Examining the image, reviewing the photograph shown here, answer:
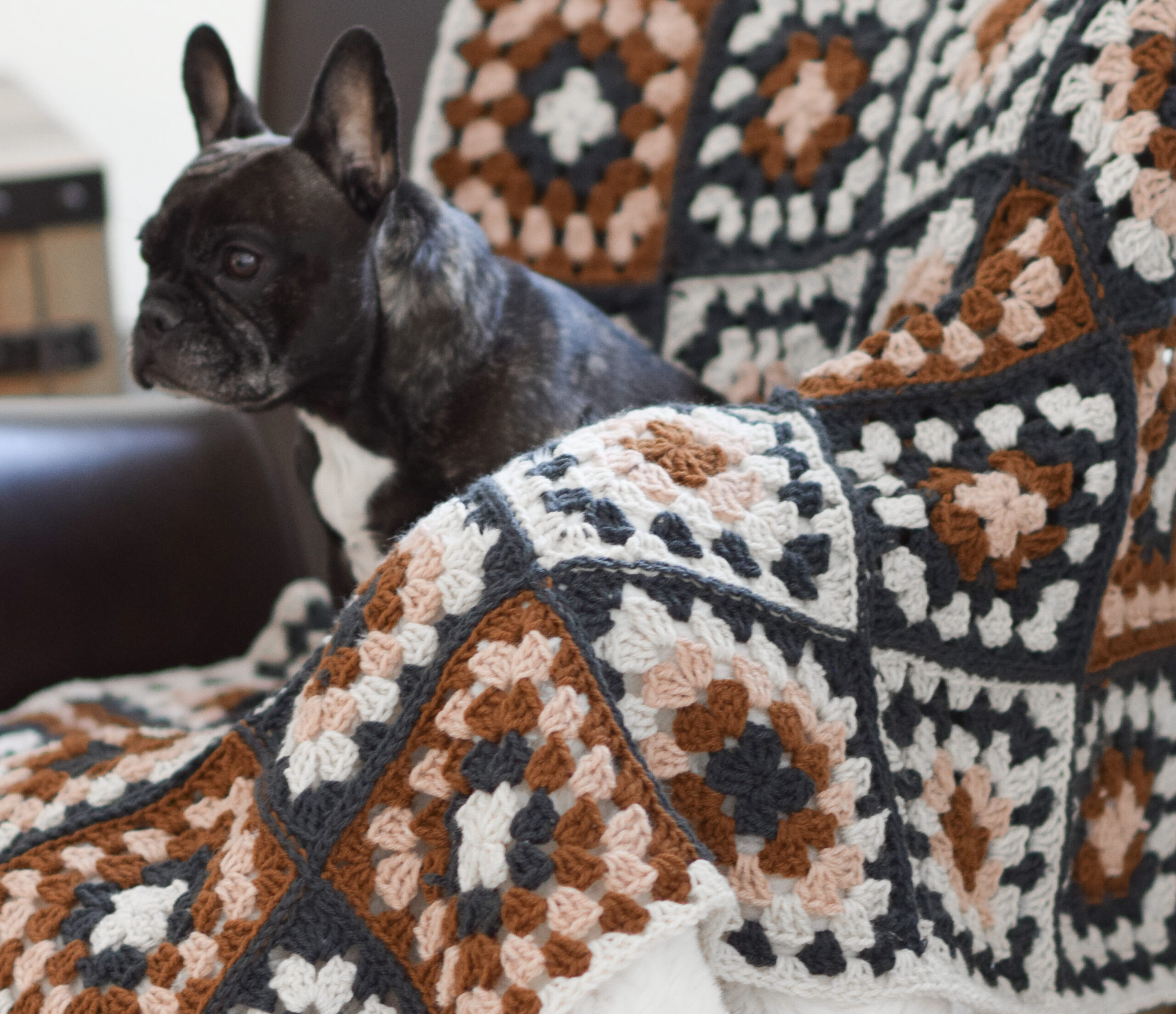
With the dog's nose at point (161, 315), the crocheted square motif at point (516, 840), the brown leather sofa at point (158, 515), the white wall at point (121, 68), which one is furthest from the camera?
the white wall at point (121, 68)

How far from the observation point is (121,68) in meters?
2.02

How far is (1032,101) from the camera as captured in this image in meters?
0.83

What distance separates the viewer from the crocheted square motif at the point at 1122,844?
85cm

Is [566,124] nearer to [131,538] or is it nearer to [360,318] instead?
[360,318]

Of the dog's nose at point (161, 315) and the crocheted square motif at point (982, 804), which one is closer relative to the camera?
the crocheted square motif at point (982, 804)

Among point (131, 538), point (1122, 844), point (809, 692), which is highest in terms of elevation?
point (809, 692)

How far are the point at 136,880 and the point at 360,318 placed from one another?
1.64 ft

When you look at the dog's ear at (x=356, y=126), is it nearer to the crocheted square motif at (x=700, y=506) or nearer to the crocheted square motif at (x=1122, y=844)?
the crocheted square motif at (x=700, y=506)

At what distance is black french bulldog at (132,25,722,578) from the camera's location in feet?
3.10

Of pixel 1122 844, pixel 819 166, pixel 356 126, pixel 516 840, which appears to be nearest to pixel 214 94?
pixel 356 126

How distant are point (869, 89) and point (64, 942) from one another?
99cm

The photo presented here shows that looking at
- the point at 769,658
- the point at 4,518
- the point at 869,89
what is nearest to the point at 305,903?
the point at 769,658

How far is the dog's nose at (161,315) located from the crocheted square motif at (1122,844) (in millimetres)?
809

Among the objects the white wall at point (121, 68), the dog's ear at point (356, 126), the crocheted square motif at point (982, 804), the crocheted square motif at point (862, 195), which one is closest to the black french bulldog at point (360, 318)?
the dog's ear at point (356, 126)
